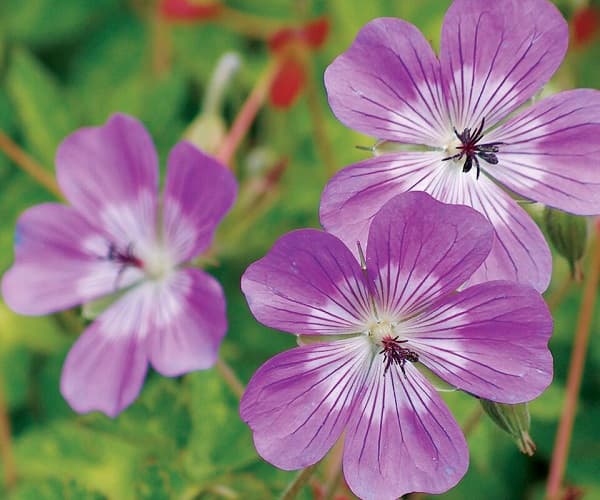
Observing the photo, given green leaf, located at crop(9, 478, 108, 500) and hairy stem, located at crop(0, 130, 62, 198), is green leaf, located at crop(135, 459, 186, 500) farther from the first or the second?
hairy stem, located at crop(0, 130, 62, 198)

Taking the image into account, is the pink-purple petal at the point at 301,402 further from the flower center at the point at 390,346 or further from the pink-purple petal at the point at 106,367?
the pink-purple petal at the point at 106,367

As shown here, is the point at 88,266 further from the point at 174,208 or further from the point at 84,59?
the point at 84,59

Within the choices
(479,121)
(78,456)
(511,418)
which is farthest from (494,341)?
(78,456)

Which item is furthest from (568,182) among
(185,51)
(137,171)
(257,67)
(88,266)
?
(185,51)

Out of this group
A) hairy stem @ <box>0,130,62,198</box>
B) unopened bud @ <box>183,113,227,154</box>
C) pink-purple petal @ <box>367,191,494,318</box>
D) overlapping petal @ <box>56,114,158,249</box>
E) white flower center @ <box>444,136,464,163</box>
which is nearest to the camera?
pink-purple petal @ <box>367,191,494,318</box>

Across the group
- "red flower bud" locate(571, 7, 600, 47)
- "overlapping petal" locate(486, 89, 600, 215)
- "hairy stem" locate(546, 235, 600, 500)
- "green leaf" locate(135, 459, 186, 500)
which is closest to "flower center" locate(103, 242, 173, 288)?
"green leaf" locate(135, 459, 186, 500)

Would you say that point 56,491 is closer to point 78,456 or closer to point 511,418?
point 78,456
